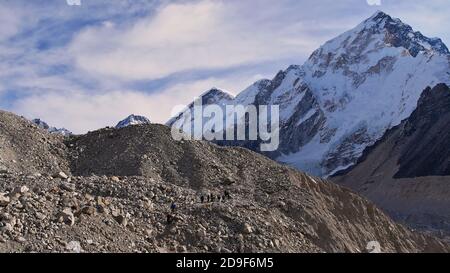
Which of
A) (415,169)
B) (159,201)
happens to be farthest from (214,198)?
(415,169)

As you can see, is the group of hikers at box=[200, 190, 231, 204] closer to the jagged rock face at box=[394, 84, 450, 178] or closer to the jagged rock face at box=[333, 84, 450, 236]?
the jagged rock face at box=[333, 84, 450, 236]

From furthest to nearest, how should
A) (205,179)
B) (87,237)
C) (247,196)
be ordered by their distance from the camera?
1. (205,179)
2. (247,196)
3. (87,237)

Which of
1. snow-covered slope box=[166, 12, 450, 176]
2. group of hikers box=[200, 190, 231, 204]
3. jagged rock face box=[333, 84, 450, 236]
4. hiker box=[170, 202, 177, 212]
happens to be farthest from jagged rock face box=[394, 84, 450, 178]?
hiker box=[170, 202, 177, 212]

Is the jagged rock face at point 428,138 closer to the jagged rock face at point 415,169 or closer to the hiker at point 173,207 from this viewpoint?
the jagged rock face at point 415,169

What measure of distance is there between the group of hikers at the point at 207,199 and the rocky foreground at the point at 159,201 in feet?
0.17

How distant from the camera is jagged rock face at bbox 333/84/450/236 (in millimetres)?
93625

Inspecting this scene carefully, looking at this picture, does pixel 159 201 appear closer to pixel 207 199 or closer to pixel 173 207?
pixel 173 207

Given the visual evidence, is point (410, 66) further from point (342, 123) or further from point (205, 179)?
point (205, 179)

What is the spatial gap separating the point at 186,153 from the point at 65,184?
33.3 ft

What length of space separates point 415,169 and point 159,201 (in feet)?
313

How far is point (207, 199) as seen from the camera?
72.1 ft

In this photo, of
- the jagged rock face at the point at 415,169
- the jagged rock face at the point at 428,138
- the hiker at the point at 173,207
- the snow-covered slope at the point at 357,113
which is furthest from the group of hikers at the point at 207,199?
the snow-covered slope at the point at 357,113

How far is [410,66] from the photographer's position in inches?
7032
